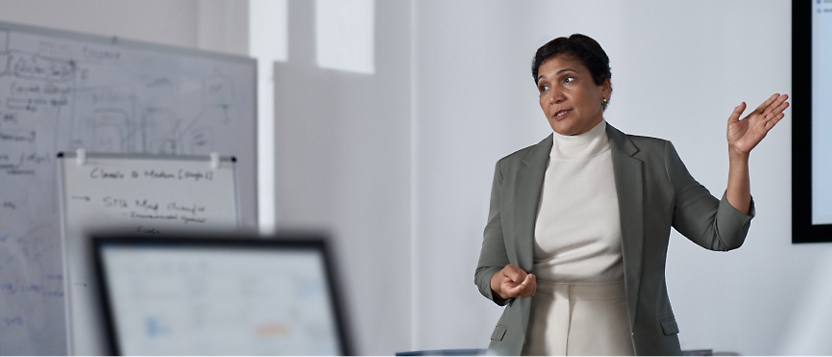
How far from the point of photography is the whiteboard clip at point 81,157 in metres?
2.11

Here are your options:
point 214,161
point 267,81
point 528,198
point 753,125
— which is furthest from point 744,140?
point 267,81

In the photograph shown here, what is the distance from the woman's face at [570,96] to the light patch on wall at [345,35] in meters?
1.57

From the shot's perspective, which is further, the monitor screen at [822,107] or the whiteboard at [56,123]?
the monitor screen at [822,107]

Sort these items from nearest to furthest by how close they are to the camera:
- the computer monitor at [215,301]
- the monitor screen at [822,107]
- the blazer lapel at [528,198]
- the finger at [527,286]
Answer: the computer monitor at [215,301], the finger at [527,286], the blazer lapel at [528,198], the monitor screen at [822,107]

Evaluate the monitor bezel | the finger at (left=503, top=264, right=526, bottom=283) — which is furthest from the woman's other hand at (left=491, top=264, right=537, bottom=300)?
the monitor bezel

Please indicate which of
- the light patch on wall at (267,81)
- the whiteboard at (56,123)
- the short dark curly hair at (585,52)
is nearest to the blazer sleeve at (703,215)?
the short dark curly hair at (585,52)

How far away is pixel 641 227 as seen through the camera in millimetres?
1403

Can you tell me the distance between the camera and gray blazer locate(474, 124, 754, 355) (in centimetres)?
138

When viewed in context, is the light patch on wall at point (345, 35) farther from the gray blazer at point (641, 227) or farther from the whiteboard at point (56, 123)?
the gray blazer at point (641, 227)

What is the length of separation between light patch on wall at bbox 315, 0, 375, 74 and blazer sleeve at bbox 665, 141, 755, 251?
5.75 ft

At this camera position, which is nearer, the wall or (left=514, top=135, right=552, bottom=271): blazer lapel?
(left=514, top=135, right=552, bottom=271): blazer lapel

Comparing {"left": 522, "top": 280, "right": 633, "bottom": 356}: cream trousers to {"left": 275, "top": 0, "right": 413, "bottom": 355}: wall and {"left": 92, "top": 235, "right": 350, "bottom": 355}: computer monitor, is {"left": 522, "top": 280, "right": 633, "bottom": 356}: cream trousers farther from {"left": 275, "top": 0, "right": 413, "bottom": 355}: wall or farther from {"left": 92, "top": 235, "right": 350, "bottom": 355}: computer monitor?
{"left": 275, "top": 0, "right": 413, "bottom": 355}: wall

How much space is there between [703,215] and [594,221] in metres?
0.22

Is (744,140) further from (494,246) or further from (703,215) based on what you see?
(494,246)
